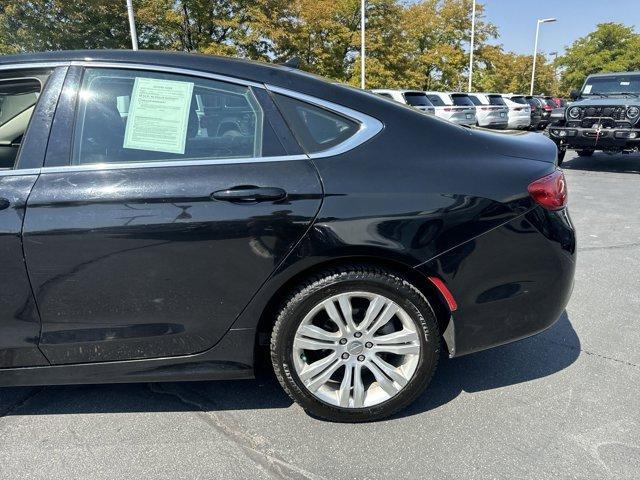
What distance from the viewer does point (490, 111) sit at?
17391mm

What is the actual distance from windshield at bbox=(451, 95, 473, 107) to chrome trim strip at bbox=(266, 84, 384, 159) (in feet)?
52.0

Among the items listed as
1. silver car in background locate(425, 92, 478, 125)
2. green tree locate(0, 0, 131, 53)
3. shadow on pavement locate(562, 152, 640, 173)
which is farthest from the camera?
green tree locate(0, 0, 131, 53)

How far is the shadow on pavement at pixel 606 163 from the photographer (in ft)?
32.6

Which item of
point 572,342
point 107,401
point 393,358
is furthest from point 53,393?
point 572,342

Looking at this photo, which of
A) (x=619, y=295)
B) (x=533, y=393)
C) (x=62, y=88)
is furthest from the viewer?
(x=619, y=295)

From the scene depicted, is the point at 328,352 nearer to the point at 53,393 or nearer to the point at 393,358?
the point at 393,358

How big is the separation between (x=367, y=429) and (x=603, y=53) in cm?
6226

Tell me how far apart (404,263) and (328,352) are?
0.56m

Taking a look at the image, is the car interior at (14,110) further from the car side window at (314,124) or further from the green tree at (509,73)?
the green tree at (509,73)

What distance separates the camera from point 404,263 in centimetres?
212

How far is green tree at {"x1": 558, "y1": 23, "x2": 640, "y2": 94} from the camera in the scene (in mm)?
50594

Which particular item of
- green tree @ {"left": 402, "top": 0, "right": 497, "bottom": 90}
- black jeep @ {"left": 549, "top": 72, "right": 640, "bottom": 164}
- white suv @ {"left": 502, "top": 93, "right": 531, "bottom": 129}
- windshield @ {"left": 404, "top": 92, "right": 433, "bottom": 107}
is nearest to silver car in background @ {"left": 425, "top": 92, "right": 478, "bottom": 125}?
windshield @ {"left": 404, "top": 92, "right": 433, "bottom": 107}

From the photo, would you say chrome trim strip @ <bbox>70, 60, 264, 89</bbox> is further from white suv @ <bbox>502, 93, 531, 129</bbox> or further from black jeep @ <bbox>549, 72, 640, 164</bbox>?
white suv @ <bbox>502, 93, 531, 129</bbox>

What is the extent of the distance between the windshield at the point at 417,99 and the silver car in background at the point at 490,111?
289 cm
